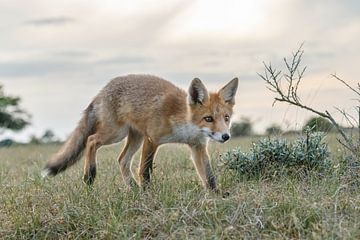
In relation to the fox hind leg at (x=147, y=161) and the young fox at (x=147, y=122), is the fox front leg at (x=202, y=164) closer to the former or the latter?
the young fox at (x=147, y=122)

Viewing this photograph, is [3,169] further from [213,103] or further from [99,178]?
[213,103]

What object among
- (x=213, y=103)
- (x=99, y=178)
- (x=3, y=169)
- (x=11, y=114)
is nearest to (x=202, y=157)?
(x=213, y=103)

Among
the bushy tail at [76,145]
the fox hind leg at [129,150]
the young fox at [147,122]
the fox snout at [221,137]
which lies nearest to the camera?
the fox snout at [221,137]

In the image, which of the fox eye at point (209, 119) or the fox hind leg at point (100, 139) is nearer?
the fox eye at point (209, 119)

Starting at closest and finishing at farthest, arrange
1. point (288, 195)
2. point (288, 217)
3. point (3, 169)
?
1. point (288, 217)
2. point (288, 195)
3. point (3, 169)

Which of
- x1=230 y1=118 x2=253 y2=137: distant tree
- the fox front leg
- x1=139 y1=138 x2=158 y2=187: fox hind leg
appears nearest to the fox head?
the fox front leg

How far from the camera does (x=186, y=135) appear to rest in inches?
320

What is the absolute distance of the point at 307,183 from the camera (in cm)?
707

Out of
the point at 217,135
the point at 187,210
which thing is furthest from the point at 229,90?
the point at 187,210

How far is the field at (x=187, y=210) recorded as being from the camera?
568cm

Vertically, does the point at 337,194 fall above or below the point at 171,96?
below

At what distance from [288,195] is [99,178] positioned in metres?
2.91

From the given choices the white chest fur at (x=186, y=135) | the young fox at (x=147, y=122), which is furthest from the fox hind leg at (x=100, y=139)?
the white chest fur at (x=186, y=135)

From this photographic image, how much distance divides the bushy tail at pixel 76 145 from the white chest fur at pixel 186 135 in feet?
4.04
